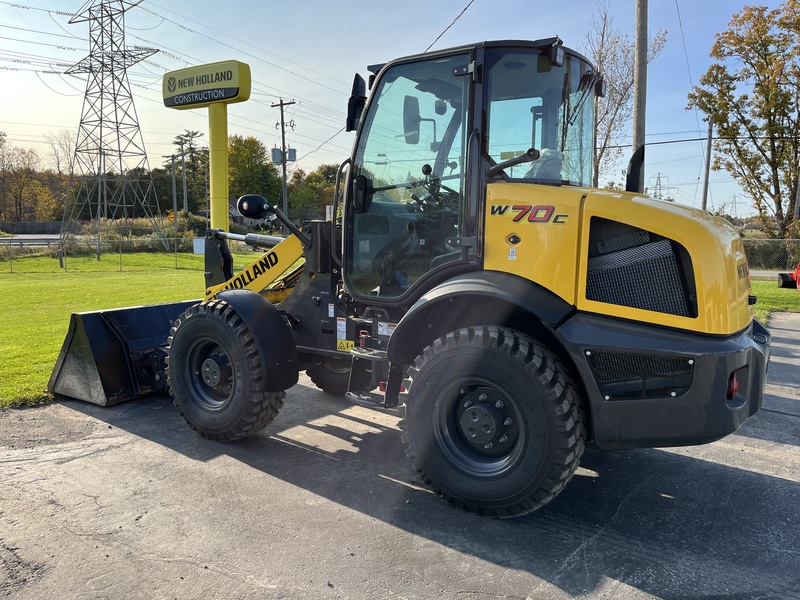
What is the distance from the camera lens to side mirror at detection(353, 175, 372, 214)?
A: 4.14 meters

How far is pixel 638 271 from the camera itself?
3.14 m

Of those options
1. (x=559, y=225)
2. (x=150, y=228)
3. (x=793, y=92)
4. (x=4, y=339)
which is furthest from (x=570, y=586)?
(x=150, y=228)

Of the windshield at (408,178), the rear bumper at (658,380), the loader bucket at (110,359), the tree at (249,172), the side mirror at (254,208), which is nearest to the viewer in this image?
the rear bumper at (658,380)

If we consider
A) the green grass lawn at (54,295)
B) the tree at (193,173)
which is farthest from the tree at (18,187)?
the green grass lawn at (54,295)

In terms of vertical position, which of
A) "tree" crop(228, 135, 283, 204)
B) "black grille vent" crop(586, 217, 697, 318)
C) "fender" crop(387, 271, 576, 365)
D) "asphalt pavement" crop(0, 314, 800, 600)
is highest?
"tree" crop(228, 135, 283, 204)

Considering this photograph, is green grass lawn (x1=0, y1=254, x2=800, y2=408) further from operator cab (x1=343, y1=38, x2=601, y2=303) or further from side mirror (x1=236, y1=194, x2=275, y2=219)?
operator cab (x1=343, y1=38, x2=601, y2=303)

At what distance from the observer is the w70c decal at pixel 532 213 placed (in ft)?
10.7

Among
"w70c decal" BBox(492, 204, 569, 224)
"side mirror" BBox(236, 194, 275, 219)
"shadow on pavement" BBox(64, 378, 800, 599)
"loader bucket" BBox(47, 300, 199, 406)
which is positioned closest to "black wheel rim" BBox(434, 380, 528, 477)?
"shadow on pavement" BBox(64, 378, 800, 599)

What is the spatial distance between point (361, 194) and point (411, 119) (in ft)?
2.05

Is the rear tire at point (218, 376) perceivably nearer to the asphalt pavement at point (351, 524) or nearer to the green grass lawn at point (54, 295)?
the asphalt pavement at point (351, 524)

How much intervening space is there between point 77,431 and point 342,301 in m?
2.50

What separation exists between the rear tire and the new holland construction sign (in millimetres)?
3580

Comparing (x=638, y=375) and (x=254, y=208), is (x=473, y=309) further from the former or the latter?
(x=254, y=208)

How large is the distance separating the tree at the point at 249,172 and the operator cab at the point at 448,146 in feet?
186
